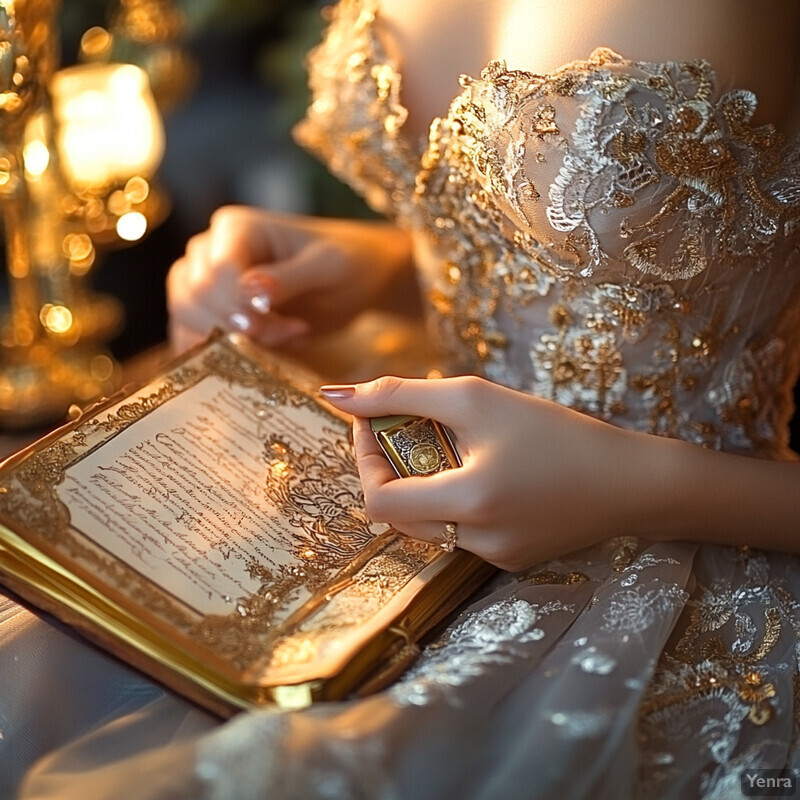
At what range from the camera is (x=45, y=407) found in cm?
136

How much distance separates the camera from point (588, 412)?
2.52 ft

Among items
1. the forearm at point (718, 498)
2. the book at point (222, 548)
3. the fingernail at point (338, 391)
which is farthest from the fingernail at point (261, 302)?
the forearm at point (718, 498)

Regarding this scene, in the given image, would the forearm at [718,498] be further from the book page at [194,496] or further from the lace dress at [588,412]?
the book page at [194,496]

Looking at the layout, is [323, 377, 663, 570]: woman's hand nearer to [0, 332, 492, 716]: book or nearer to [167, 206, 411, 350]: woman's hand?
[0, 332, 492, 716]: book

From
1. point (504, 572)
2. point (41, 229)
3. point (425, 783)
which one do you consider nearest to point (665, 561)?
point (504, 572)

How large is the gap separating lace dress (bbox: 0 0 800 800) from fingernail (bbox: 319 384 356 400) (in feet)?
0.55

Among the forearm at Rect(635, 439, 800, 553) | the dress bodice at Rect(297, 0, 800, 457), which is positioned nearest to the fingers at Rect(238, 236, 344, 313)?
the dress bodice at Rect(297, 0, 800, 457)

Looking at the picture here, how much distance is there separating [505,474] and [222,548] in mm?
193

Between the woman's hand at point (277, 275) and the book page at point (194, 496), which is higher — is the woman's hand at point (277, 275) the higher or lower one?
the higher one

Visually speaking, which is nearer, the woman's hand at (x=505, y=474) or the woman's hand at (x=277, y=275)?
the woman's hand at (x=505, y=474)

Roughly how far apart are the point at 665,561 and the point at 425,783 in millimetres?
255

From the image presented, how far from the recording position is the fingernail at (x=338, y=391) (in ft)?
2.11

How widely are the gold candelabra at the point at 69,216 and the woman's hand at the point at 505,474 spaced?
734 mm

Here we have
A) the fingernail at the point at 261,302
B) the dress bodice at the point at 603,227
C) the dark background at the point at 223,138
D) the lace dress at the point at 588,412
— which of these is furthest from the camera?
the dark background at the point at 223,138
